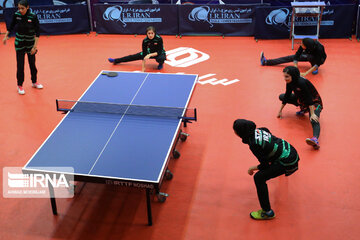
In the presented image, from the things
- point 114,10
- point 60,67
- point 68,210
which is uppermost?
point 114,10

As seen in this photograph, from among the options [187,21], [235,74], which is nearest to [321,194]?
[235,74]

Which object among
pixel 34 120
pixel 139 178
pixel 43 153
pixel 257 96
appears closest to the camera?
pixel 139 178

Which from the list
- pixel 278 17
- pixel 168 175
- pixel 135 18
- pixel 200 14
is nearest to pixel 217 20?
pixel 200 14

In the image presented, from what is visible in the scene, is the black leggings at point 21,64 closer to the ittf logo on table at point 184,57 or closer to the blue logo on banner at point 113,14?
the ittf logo on table at point 184,57

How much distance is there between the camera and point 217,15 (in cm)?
1209

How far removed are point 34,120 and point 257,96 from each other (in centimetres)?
433

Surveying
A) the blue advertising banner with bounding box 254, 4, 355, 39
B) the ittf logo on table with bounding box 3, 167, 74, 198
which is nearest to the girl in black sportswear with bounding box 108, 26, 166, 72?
the blue advertising banner with bounding box 254, 4, 355, 39

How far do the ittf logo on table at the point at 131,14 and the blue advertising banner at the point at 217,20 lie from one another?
0.86m

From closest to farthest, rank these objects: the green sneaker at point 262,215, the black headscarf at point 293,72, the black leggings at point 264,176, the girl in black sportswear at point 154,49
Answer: the black leggings at point 264,176
the green sneaker at point 262,215
the black headscarf at point 293,72
the girl in black sportswear at point 154,49

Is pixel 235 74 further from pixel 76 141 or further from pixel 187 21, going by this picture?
pixel 76 141

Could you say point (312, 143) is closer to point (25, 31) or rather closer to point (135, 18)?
point (25, 31)

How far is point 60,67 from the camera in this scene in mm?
10133

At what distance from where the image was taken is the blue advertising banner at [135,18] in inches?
483

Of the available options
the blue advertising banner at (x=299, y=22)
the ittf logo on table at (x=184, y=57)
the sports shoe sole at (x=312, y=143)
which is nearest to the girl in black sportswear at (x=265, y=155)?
the sports shoe sole at (x=312, y=143)
